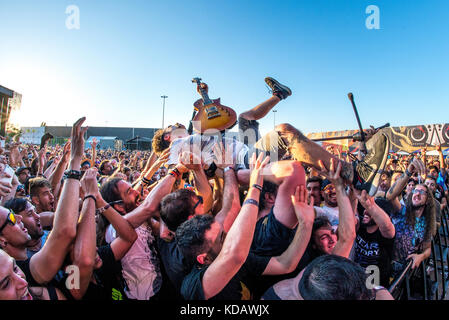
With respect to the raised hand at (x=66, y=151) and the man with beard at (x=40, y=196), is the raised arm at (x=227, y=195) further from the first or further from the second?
the man with beard at (x=40, y=196)

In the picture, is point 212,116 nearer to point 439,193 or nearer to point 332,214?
point 332,214

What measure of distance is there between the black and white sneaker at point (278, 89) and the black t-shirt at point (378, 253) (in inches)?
76.4

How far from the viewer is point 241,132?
361cm

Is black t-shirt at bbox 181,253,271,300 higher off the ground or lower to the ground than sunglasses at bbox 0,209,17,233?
lower

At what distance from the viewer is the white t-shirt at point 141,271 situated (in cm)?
208

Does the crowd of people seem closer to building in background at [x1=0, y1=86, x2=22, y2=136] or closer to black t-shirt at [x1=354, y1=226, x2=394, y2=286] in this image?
black t-shirt at [x1=354, y1=226, x2=394, y2=286]

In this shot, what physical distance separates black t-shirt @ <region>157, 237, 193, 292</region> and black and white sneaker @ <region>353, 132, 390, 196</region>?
61.3 inches

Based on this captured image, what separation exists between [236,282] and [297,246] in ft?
1.58

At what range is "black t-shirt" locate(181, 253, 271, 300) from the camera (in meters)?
1.55

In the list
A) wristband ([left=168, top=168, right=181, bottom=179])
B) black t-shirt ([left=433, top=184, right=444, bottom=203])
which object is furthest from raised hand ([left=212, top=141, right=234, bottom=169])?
black t-shirt ([left=433, top=184, right=444, bottom=203])

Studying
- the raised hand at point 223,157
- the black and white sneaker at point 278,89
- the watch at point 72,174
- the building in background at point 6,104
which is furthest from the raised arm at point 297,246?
the building in background at point 6,104

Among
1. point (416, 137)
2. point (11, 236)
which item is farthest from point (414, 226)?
point (416, 137)

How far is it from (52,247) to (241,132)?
2535 millimetres

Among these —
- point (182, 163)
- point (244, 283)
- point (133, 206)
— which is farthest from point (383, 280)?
point (133, 206)
